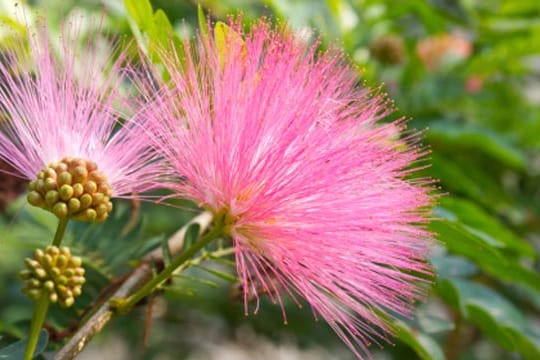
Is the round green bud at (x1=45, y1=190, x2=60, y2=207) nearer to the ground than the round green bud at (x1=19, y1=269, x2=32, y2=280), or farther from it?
farther from it

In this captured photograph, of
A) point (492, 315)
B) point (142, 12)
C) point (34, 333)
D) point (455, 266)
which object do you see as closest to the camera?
point (34, 333)

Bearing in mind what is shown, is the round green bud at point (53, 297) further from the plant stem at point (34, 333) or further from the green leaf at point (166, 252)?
the green leaf at point (166, 252)

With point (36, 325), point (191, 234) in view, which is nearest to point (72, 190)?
point (36, 325)

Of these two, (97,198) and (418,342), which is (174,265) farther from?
(418,342)

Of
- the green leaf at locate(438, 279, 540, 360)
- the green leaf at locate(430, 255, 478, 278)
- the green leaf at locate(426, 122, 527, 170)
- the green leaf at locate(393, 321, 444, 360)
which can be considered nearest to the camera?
the green leaf at locate(393, 321, 444, 360)

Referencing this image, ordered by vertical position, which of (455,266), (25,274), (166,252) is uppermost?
(455,266)

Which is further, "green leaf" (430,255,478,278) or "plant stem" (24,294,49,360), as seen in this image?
"green leaf" (430,255,478,278)

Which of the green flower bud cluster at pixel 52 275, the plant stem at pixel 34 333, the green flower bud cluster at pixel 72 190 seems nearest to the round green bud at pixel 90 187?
the green flower bud cluster at pixel 72 190

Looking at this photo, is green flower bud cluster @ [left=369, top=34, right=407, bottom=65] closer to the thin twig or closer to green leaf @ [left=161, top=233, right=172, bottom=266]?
the thin twig

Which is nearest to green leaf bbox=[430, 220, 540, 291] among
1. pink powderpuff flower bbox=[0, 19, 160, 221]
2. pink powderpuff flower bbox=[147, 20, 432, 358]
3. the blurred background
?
the blurred background
